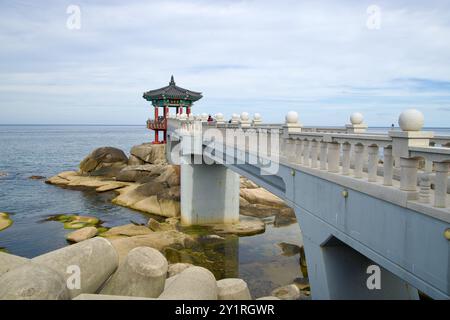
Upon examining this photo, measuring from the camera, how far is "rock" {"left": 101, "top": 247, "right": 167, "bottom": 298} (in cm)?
902

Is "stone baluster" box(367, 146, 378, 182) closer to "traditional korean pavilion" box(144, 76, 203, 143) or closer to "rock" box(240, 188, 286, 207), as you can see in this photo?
"rock" box(240, 188, 286, 207)

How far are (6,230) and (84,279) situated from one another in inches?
686

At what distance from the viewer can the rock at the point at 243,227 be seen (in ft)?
71.3

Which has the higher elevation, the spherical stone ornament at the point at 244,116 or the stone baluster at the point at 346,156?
the spherical stone ornament at the point at 244,116

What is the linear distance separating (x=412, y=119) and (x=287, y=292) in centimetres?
1031

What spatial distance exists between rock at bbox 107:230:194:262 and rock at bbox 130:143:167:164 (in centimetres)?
2069

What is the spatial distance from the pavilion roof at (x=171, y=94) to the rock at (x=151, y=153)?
21.8 feet

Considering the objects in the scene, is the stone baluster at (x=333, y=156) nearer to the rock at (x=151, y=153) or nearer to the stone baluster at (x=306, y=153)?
the stone baluster at (x=306, y=153)

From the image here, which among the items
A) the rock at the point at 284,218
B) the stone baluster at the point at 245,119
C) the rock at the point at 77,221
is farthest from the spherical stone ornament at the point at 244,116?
the rock at the point at 77,221

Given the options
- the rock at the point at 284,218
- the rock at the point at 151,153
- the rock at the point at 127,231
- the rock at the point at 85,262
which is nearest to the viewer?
the rock at the point at 85,262

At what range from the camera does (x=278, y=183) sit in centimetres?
1086

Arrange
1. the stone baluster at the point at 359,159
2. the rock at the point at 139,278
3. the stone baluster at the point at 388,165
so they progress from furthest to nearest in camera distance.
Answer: the rock at the point at 139,278, the stone baluster at the point at 359,159, the stone baluster at the point at 388,165

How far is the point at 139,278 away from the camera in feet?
29.9

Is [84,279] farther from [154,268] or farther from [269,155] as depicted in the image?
[269,155]
